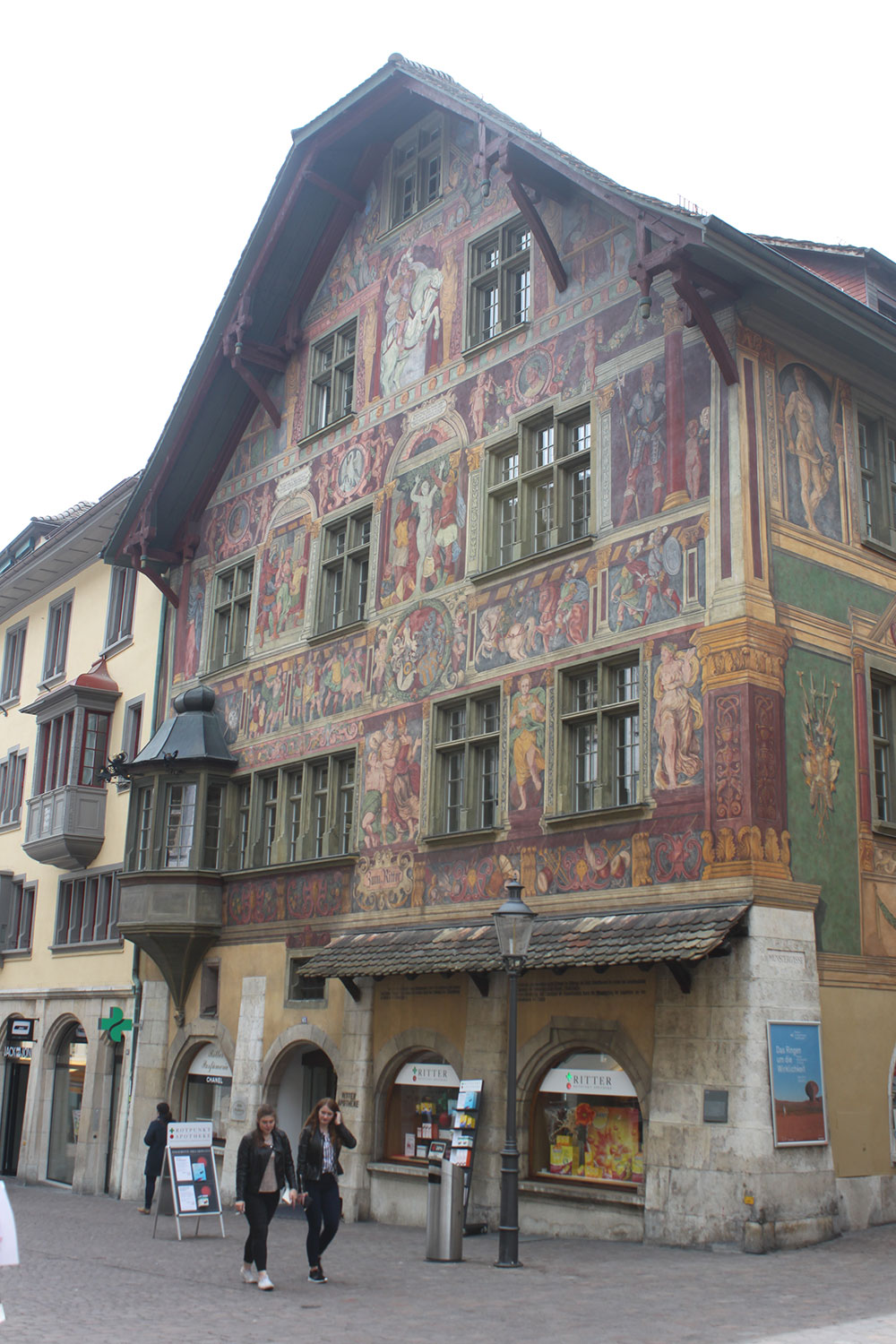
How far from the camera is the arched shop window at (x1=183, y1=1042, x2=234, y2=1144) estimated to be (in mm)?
21297

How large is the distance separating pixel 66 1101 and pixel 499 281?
17606mm

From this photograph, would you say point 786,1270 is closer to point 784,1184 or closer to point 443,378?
point 784,1184

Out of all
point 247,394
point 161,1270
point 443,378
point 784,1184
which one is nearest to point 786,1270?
point 784,1184

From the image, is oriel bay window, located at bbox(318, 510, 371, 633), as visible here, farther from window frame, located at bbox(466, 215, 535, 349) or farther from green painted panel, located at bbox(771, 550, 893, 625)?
green painted panel, located at bbox(771, 550, 893, 625)

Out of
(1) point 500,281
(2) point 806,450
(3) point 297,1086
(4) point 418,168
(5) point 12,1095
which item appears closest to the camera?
(2) point 806,450

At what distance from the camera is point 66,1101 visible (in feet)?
89.7

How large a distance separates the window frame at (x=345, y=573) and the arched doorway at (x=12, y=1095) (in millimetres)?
12759

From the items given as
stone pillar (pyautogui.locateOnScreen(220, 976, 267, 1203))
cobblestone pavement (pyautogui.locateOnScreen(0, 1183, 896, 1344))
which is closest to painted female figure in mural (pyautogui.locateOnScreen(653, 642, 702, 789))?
cobblestone pavement (pyautogui.locateOnScreen(0, 1183, 896, 1344))

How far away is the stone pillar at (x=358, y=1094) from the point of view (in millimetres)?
17672

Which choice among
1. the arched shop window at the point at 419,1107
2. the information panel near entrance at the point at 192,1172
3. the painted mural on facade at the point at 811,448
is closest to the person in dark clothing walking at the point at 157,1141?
the information panel near entrance at the point at 192,1172

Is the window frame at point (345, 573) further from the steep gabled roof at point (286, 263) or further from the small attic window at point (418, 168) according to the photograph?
the small attic window at point (418, 168)

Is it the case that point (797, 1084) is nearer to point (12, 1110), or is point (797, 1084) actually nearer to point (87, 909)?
point (87, 909)

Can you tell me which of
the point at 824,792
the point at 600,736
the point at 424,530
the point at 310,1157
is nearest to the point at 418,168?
the point at 424,530

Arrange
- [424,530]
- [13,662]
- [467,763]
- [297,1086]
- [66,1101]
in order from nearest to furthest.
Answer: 1. [467,763]
2. [424,530]
3. [297,1086]
4. [66,1101]
5. [13,662]
